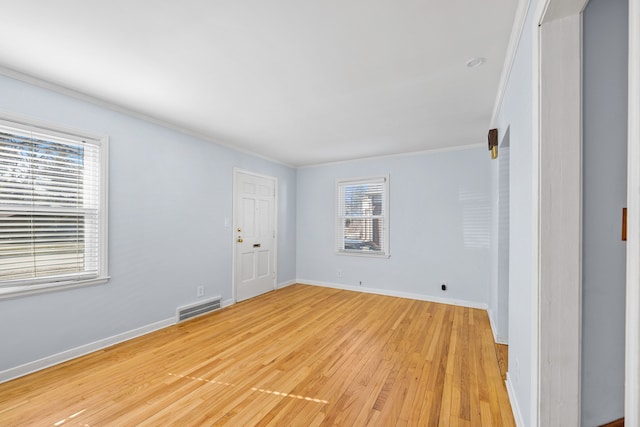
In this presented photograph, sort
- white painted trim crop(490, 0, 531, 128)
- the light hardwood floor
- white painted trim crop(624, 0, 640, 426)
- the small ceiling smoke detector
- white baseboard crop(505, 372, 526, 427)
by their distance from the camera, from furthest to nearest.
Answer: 1. the small ceiling smoke detector
2. the light hardwood floor
3. white baseboard crop(505, 372, 526, 427)
4. white painted trim crop(490, 0, 531, 128)
5. white painted trim crop(624, 0, 640, 426)

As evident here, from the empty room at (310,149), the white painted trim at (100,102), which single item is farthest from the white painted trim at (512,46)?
the white painted trim at (100,102)

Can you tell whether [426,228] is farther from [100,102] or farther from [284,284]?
[100,102]

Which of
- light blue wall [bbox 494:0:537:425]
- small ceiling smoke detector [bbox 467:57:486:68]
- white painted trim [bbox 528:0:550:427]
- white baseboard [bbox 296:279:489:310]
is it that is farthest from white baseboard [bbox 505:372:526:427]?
small ceiling smoke detector [bbox 467:57:486:68]

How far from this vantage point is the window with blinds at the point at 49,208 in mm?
2250

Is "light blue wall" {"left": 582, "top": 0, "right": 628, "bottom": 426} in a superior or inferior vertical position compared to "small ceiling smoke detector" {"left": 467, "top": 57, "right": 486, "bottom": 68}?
inferior

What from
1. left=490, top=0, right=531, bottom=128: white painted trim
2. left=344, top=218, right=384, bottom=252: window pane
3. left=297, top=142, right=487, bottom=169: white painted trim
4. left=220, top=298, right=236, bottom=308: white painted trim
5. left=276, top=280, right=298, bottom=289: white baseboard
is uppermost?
left=490, top=0, right=531, bottom=128: white painted trim

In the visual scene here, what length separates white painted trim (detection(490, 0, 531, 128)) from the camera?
1.52 metres

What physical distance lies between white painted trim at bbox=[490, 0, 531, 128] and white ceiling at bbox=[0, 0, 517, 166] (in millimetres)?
44

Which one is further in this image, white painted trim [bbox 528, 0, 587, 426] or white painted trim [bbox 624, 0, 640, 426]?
white painted trim [bbox 528, 0, 587, 426]

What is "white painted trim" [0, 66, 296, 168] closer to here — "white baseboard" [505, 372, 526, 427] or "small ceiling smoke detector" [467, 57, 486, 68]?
"small ceiling smoke detector" [467, 57, 486, 68]

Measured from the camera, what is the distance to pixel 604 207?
3.72 ft

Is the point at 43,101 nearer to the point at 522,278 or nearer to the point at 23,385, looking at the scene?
the point at 23,385

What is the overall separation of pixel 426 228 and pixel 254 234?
112 inches

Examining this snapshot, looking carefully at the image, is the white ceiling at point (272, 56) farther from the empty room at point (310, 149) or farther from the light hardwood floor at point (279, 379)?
the light hardwood floor at point (279, 379)
